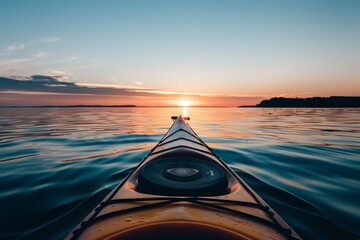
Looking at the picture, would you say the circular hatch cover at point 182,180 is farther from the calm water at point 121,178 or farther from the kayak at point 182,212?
the calm water at point 121,178

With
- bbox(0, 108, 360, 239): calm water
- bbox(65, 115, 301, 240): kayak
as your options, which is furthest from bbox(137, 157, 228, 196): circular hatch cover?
bbox(0, 108, 360, 239): calm water

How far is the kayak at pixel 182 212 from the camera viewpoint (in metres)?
1.56

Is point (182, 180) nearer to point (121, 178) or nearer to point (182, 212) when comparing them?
point (182, 212)

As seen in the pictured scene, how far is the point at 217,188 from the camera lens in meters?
2.62

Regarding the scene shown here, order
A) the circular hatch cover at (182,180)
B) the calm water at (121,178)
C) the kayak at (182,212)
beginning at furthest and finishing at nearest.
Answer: the calm water at (121,178) → the circular hatch cover at (182,180) → the kayak at (182,212)

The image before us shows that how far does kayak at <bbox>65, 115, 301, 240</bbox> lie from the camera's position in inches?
61.4

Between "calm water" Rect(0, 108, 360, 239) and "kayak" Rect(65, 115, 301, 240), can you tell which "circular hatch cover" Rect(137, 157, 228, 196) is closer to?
"kayak" Rect(65, 115, 301, 240)

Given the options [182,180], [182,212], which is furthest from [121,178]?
[182,212]

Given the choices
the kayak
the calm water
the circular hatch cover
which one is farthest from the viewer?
the calm water

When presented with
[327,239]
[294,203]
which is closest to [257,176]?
[294,203]

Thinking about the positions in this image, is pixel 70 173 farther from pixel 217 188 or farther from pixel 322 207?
pixel 322 207

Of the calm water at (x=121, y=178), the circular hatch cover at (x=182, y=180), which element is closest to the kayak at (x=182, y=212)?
the circular hatch cover at (x=182, y=180)

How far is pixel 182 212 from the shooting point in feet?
5.97

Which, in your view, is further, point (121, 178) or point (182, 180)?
point (121, 178)
